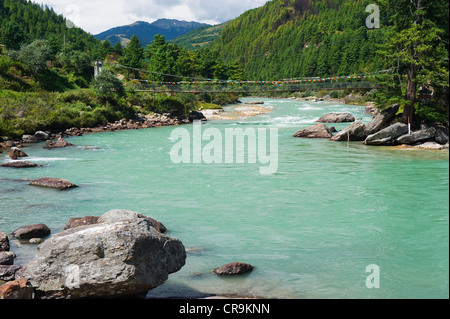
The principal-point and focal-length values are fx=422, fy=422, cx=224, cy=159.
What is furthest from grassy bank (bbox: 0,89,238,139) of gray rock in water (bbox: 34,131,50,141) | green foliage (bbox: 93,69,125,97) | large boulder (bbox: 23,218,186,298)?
large boulder (bbox: 23,218,186,298)

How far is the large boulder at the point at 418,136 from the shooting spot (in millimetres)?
24797

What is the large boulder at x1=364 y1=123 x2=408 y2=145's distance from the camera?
25.7 metres

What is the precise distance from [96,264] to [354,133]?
24027mm

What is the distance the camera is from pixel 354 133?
90.2ft

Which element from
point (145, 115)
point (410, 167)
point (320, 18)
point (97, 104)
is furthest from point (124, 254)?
point (320, 18)

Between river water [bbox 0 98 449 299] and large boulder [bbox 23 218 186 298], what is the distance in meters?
1.10

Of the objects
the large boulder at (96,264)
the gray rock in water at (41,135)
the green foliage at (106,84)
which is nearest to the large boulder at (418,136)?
the large boulder at (96,264)

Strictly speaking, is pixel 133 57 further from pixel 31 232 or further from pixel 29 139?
pixel 31 232

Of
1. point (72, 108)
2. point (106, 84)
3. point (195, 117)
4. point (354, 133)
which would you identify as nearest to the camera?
point (354, 133)

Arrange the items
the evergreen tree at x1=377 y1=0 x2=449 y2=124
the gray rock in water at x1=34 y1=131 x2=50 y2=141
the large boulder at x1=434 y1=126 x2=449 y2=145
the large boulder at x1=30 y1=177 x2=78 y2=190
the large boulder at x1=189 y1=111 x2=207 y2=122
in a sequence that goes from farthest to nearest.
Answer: the large boulder at x1=189 y1=111 x2=207 y2=122
the gray rock in water at x1=34 y1=131 x2=50 y2=141
the large boulder at x1=434 y1=126 x2=449 y2=145
the evergreen tree at x1=377 y1=0 x2=449 y2=124
the large boulder at x1=30 y1=177 x2=78 y2=190

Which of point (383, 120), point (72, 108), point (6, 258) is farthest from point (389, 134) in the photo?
point (72, 108)

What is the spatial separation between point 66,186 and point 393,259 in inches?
449

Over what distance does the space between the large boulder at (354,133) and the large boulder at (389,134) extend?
5.04 ft

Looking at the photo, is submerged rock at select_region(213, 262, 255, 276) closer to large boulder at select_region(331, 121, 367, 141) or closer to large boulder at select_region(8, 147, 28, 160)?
large boulder at select_region(8, 147, 28, 160)
